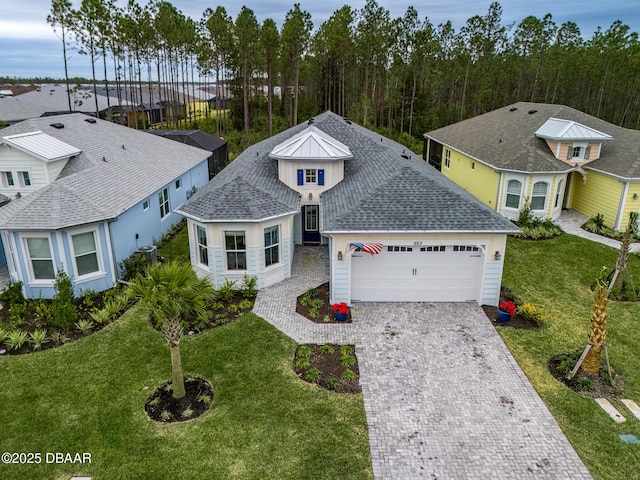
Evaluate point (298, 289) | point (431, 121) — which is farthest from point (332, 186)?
point (431, 121)

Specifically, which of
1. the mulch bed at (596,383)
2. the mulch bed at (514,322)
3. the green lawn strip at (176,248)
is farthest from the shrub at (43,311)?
the mulch bed at (596,383)

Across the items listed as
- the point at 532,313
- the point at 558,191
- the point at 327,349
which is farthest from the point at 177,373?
the point at 558,191

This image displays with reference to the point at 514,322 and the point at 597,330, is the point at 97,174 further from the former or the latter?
the point at 597,330

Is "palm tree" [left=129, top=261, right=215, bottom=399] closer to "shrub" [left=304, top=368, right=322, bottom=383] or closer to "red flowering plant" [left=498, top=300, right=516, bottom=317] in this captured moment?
"shrub" [left=304, top=368, right=322, bottom=383]

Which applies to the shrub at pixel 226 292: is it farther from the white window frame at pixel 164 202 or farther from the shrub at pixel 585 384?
the shrub at pixel 585 384

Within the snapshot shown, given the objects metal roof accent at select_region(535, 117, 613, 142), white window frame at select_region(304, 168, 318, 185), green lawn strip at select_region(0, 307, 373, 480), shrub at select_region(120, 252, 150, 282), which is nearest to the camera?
green lawn strip at select_region(0, 307, 373, 480)

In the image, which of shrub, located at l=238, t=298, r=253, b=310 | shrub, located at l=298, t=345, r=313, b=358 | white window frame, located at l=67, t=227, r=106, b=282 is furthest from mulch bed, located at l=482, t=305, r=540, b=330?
white window frame, located at l=67, t=227, r=106, b=282

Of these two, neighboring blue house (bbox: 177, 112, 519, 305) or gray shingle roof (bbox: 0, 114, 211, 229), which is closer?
neighboring blue house (bbox: 177, 112, 519, 305)
